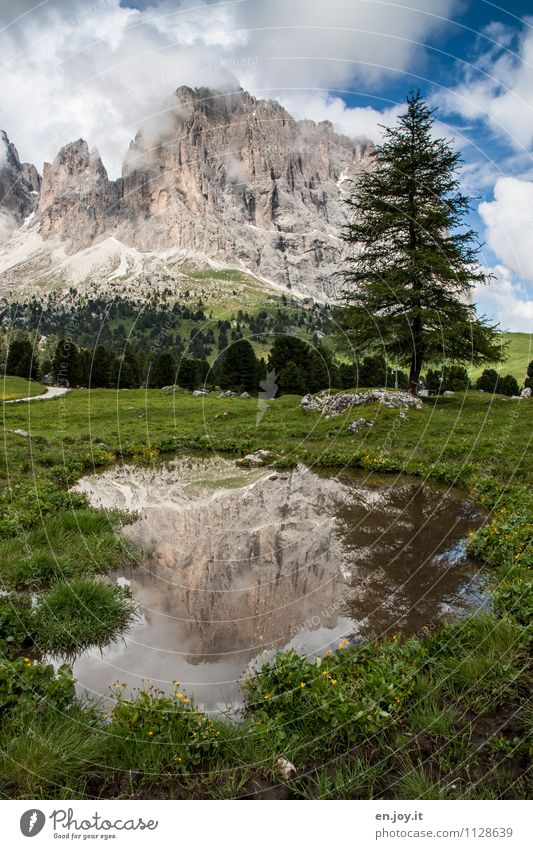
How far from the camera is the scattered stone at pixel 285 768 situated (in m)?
3.68

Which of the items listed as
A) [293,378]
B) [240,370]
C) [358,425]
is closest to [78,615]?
[358,425]

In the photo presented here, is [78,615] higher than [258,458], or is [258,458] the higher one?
[258,458]

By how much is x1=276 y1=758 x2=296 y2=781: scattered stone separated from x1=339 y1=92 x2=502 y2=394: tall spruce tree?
78.2 feet

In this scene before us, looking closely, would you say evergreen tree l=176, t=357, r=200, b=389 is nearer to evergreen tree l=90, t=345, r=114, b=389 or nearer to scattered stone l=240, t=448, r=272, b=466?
evergreen tree l=90, t=345, r=114, b=389

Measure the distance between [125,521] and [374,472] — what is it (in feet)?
27.5

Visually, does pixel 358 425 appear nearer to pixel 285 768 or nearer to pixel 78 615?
pixel 78 615

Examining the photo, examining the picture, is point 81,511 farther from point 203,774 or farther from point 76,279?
point 76,279

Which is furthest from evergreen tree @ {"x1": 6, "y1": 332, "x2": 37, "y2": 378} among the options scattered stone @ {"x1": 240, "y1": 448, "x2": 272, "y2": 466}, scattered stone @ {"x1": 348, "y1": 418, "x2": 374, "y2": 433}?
scattered stone @ {"x1": 348, "y1": 418, "x2": 374, "y2": 433}

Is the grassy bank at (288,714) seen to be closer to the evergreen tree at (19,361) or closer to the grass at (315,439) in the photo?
the grass at (315,439)

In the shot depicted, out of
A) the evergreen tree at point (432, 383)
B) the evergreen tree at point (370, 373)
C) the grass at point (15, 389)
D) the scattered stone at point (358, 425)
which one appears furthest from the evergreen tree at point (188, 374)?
the scattered stone at point (358, 425)

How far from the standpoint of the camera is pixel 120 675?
5.25 m

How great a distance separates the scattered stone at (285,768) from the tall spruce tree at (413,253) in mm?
23833

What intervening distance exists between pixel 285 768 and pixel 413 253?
84.9ft

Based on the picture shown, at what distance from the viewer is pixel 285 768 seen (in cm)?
371
